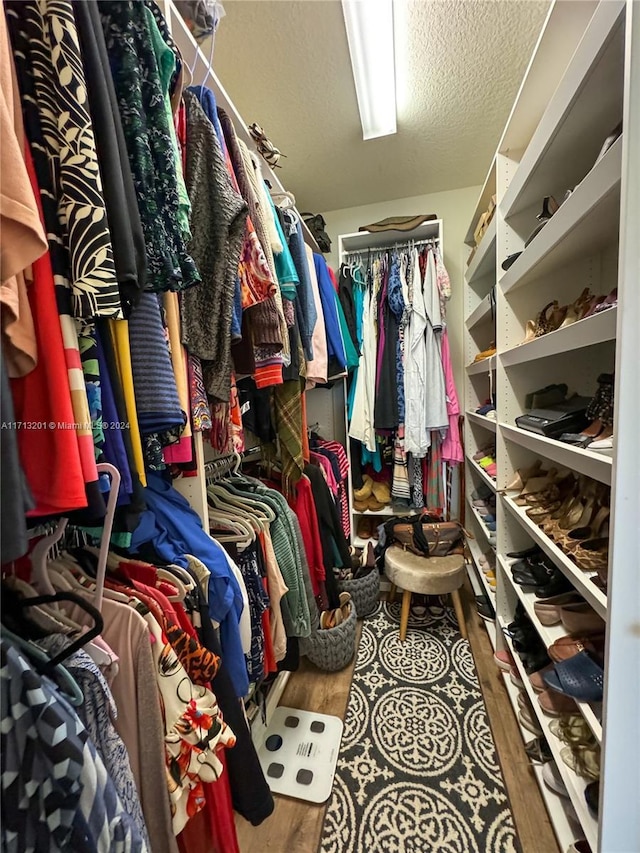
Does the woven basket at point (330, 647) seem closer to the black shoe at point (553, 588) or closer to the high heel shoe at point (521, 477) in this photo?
the black shoe at point (553, 588)

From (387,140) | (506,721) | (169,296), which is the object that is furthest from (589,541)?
(387,140)

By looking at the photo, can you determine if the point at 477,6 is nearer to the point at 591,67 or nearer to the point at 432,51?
the point at 432,51

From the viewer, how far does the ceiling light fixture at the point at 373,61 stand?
1.11 metres

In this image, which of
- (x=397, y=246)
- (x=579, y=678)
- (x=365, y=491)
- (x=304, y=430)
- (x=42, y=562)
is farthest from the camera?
(x=365, y=491)

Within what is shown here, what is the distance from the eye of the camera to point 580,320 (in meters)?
0.83

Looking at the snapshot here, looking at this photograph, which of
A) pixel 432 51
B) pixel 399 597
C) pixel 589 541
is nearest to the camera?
pixel 589 541

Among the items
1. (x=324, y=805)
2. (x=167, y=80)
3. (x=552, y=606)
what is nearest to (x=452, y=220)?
(x=167, y=80)

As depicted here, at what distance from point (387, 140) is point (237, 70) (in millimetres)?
763

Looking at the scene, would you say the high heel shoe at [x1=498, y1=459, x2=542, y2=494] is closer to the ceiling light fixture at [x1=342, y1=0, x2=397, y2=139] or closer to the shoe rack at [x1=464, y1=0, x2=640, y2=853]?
the shoe rack at [x1=464, y1=0, x2=640, y2=853]

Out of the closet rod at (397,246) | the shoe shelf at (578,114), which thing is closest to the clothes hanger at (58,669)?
the shoe shelf at (578,114)

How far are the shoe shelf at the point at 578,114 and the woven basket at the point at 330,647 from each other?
1.88m

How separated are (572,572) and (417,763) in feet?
3.01

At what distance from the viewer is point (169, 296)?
66 cm

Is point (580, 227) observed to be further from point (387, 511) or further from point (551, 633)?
point (387, 511)
